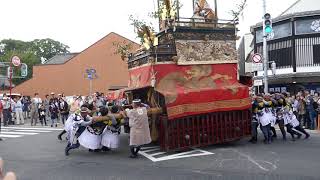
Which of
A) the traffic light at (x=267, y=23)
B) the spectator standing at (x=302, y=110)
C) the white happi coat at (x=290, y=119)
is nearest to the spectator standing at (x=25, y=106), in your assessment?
the traffic light at (x=267, y=23)

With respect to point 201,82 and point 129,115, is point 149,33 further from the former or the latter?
point 129,115

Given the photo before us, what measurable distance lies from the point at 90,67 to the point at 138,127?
32012mm

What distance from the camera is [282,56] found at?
28.5 m

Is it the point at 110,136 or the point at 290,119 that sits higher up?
the point at 290,119

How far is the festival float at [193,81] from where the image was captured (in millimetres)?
12781

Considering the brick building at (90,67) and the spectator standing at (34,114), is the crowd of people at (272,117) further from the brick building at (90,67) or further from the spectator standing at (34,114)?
the brick building at (90,67)

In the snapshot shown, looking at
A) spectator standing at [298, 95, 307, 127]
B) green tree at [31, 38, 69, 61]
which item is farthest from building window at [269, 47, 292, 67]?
green tree at [31, 38, 69, 61]

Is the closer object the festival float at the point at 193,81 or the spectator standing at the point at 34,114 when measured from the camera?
the festival float at the point at 193,81

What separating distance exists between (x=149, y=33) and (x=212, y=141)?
390 cm

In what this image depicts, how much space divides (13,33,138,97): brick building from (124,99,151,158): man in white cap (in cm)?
3123

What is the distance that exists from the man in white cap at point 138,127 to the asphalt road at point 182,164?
46cm

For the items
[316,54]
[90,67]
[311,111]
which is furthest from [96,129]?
[90,67]

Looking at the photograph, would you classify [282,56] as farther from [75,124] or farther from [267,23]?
[75,124]

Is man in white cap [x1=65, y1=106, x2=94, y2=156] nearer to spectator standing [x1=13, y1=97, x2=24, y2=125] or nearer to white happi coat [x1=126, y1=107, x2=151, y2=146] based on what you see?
white happi coat [x1=126, y1=107, x2=151, y2=146]
